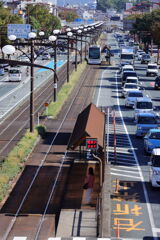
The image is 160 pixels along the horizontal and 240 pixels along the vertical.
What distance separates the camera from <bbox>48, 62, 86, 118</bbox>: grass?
45469 mm

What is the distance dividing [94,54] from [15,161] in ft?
210

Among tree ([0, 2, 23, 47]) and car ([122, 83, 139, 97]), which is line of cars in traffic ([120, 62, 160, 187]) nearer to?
car ([122, 83, 139, 97])

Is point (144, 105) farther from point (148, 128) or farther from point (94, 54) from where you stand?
point (94, 54)

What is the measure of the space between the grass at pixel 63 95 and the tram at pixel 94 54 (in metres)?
6.90

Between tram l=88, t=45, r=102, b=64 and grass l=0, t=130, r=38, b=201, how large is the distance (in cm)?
5496

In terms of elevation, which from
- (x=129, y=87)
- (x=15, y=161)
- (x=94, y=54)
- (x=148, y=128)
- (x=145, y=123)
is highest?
(x=15, y=161)

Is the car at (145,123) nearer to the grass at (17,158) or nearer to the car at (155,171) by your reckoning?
the grass at (17,158)

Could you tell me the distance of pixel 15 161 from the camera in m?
27.2

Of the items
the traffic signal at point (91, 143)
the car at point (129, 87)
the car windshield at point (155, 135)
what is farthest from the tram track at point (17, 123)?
the traffic signal at point (91, 143)

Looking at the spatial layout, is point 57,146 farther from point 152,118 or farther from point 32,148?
point 152,118

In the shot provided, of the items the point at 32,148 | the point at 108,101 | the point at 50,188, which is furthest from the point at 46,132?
the point at 108,101

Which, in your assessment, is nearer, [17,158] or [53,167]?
[53,167]

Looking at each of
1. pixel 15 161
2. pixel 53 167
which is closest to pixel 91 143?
pixel 53 167

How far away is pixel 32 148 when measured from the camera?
31.4 metres
